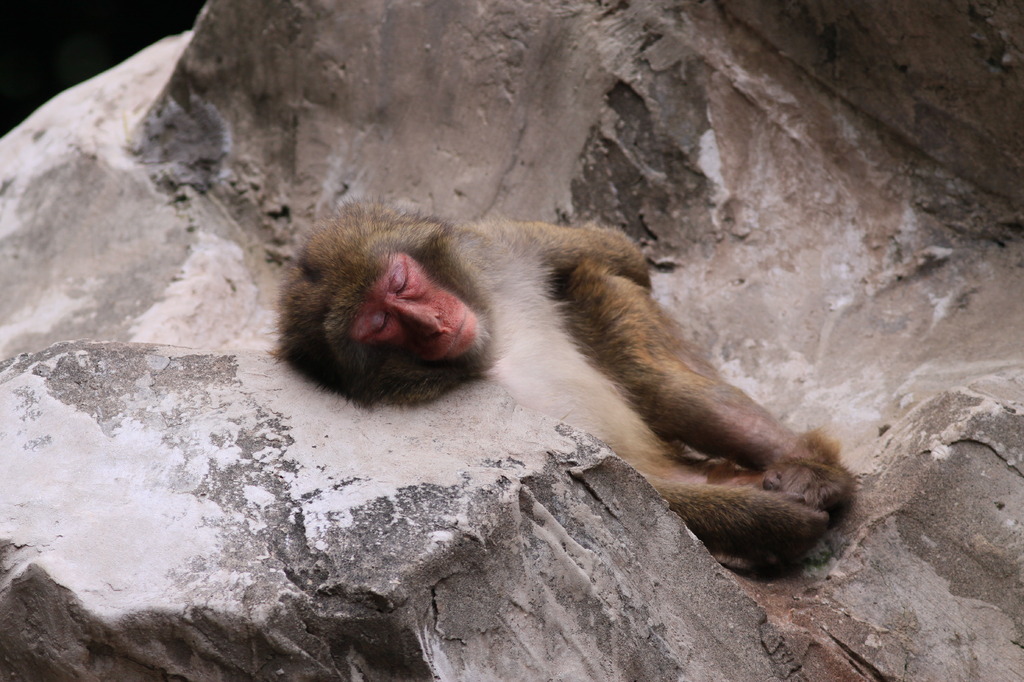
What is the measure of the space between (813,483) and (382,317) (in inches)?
54.4

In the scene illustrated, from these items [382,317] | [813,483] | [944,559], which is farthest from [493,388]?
[944,559]

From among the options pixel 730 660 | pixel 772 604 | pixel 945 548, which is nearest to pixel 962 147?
pixel 945 548

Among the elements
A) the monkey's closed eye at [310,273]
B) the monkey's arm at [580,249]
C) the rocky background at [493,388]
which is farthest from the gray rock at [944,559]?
the monkey's closed eye at [310,273]

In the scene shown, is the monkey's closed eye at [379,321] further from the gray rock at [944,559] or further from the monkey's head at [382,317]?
the gray rock at [944,559]

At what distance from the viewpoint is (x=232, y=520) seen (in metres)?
2.44

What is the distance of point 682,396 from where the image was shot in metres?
3.46

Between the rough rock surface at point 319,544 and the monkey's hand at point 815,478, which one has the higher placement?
the monkey's hand at point 815,478

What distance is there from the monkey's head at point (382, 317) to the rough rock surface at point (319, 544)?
0.12 m

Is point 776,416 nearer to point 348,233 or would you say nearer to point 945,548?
point 945,548

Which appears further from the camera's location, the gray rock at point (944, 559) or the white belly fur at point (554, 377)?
the white belly fur at point (554, 377)

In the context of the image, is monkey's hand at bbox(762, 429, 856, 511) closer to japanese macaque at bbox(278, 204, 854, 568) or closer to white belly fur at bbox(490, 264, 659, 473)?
japanese macaque at bbox(278, 204, 854, 568)

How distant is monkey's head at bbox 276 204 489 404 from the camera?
312cm

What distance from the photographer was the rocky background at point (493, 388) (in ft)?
7.70

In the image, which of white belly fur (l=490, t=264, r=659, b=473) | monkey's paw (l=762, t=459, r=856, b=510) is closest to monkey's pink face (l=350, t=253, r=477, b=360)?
white belly fur (l=490, t=264, r=659, b=473)
